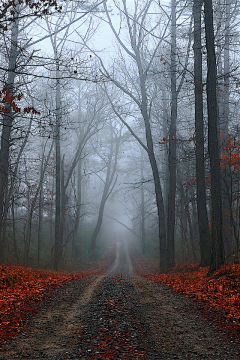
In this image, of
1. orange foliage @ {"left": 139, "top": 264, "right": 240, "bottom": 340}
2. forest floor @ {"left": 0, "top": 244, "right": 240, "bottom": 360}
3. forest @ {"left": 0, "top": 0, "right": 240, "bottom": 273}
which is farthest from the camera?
forest @ {"left": 0, "top": 0, "right": 240, "bottom": 273}

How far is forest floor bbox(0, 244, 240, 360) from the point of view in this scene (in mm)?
4254

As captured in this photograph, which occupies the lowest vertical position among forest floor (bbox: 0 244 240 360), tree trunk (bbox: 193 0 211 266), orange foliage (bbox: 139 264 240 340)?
forest floor (bbox: 0 244 240 360)

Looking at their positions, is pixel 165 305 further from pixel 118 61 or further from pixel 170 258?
pixel 118 61

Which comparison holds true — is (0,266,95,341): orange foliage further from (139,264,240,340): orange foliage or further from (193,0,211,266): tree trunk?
(193,0,211,266): tree trunk

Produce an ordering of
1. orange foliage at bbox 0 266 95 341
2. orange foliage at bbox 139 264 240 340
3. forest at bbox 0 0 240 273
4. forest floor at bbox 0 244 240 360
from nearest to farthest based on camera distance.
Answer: forest floor at bbox 0 244 240 360
orange foliage at bbox 0 266 95 341
orange foliage at bbox 139 264 240 340
forest at bbox 0 0 240 273

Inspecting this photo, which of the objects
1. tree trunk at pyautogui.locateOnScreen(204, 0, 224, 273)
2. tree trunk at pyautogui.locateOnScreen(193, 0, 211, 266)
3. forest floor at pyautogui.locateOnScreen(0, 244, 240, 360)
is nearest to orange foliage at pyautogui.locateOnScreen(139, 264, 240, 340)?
forest floor at pyautogui.locateOnScreen(0, 244, 240, 360)

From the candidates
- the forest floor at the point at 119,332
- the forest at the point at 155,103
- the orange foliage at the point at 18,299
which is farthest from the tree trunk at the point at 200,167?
the orange foliage at the point at 18,299

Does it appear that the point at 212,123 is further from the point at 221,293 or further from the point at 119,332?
the point at 119,332

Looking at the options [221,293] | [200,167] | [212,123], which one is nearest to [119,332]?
[221,293]

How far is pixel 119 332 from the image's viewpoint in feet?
16.2

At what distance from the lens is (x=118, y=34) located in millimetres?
17125

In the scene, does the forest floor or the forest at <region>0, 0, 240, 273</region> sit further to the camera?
the forest at <region>0, 0, 240, 273</region>

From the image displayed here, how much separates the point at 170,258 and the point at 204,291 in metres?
7.93

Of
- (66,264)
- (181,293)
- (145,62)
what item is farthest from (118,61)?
(181,293)
